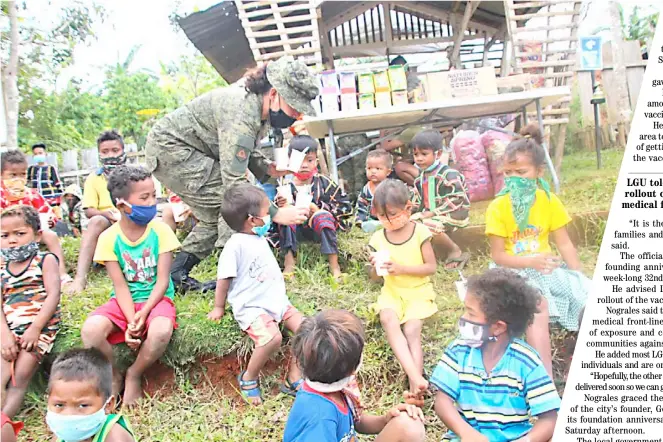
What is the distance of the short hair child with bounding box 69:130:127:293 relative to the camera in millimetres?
3184

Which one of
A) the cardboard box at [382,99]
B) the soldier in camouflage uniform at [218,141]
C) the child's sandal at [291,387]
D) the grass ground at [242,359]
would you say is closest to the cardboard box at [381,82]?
the cardboard box at [382,99]

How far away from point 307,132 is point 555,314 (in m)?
2.21

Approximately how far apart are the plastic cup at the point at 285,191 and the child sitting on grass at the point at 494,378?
1.31 meters

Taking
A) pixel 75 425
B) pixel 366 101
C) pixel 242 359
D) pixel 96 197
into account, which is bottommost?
pixel 242 359

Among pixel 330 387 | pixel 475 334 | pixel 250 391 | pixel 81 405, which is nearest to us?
pixel 330 387

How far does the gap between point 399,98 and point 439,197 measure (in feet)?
3.54

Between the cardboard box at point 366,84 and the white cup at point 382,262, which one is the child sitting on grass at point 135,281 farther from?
the cardboard box at point 366,84

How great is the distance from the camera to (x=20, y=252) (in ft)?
8.04

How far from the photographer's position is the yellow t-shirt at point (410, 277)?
2326mm

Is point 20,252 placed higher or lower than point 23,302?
higher

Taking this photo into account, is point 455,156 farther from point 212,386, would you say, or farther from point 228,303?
point 212,386

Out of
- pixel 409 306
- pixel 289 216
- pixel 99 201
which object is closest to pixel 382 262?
pixel 409 306

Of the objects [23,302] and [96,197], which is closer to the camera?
[23,302]

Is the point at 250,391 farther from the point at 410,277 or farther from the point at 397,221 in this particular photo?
the point at 397,221
